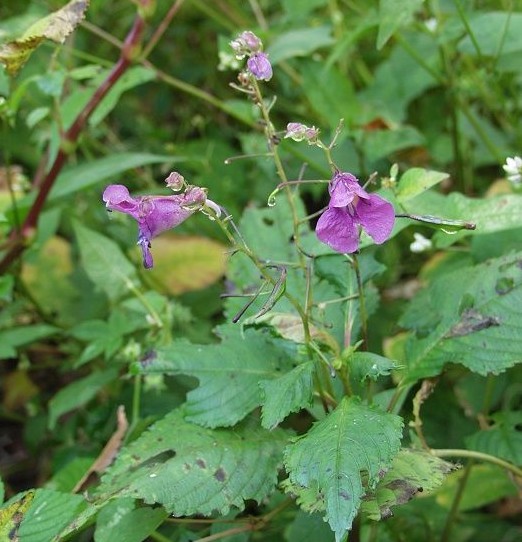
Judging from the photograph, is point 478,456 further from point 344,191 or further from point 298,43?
point 298,43

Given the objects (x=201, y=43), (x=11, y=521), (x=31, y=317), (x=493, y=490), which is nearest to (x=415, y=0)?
(x=493, y=490)

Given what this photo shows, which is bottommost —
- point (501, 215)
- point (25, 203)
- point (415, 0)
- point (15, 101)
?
point (25, 203)

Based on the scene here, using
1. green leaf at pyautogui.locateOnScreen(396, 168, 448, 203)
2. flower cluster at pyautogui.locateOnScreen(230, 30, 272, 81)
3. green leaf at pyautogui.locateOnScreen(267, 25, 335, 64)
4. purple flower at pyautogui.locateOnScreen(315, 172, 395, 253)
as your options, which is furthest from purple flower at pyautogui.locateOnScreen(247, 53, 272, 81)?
green leaf at pyautogui.locateOnScreen(267, 25, 335, 64)

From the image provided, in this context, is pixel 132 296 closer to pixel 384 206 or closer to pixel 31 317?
pixel 31 317

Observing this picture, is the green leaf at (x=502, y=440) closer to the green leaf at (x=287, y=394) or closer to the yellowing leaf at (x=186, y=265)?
the green leaf at (x=287, y=394)

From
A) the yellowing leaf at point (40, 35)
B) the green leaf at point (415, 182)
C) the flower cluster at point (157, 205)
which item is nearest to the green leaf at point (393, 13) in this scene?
the green leaf at point (415, 182)

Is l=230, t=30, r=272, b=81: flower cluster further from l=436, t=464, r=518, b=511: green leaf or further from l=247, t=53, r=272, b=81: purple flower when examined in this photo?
l=436, t=464, r=518, b=511: green leaf

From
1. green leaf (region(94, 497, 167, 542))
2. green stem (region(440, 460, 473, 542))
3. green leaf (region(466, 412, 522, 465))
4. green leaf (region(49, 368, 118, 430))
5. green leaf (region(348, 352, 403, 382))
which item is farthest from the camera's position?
green leaf (region(49, 368, 118, 430))
